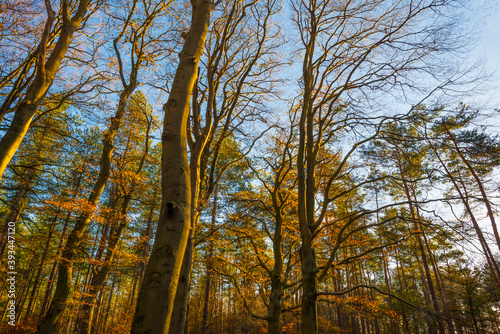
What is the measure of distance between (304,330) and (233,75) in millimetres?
6867

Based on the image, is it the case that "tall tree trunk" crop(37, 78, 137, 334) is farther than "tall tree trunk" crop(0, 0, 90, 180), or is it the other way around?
"tall tree trunk" crop(37, 78, 137, 334)

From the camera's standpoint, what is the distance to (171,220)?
1.65 meters

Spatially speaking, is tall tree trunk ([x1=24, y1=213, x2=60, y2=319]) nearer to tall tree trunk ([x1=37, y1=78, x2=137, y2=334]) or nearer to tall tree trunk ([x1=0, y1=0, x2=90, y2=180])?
tall tree trunk ([x1=37, y1=78, x2=137, y2=334])

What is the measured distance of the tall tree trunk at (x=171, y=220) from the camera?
141 centimetres

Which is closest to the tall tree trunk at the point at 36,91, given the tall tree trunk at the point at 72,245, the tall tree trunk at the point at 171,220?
the tall tree trunk at the point at 171,220

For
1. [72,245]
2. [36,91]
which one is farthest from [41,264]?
[36,91]

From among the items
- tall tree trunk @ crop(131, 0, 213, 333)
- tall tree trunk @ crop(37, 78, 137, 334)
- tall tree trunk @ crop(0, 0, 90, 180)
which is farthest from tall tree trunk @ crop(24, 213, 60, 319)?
tall tree trunk @ crop(131, 0, 213, 333)

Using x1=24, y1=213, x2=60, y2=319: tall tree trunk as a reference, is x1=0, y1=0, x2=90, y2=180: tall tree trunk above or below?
above

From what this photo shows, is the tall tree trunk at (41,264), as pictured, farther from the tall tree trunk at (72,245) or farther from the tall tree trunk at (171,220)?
the tall tree trunk at (171,220)

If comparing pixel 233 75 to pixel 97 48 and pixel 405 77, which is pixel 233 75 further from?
pixel 405 77

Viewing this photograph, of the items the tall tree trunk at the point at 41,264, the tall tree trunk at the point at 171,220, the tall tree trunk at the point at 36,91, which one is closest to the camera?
the tall tree trunk at the point at 171,220

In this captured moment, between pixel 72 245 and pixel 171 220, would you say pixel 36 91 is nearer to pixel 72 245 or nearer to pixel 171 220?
pixel 171 220

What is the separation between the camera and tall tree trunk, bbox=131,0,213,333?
1411 millimetres

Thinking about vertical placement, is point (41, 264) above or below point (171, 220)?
above
